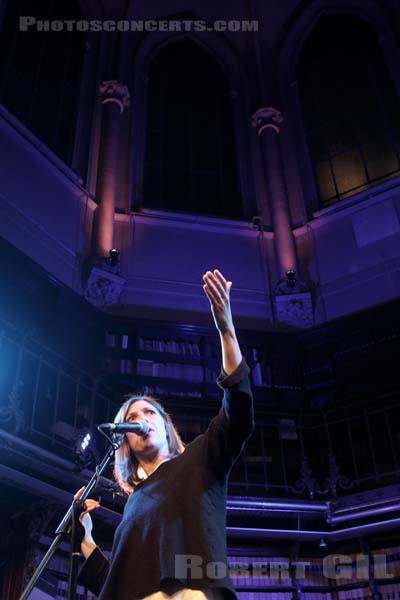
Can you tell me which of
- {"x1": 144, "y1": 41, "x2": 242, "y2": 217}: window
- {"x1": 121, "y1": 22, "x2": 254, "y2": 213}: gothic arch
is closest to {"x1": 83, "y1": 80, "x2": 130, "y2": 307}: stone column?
{"x1": 121, "y1": 22, "x2": 254, "y2": 213}: gothic arch

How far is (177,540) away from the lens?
1.37 meters

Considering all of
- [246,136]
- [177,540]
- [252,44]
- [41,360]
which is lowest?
[177,540]

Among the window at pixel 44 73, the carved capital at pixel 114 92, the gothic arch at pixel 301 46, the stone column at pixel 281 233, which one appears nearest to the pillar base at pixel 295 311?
the stone column at pixel 281 233

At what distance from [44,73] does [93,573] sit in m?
7.74

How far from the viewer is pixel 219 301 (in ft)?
5.09

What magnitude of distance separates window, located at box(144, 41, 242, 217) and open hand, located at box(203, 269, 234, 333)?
684 centimetres

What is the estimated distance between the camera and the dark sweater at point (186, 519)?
52.1 inches

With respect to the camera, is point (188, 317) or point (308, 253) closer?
point (188, 317)

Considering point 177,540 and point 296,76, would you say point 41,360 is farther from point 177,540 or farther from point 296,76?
point 296,76

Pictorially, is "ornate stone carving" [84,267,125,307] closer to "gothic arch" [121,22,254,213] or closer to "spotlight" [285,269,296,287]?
"gothic arch" [121,22,254,213]

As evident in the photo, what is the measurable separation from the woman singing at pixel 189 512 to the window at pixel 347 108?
23.4 feet

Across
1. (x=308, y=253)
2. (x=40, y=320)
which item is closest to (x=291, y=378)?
(x=308, y=253)

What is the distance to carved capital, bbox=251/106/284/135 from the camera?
9453 mm

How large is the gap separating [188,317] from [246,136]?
3660 millimetres
